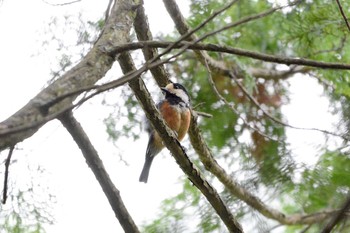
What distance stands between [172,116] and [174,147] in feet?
5.26

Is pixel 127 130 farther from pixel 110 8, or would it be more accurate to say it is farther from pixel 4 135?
pixel 4 135

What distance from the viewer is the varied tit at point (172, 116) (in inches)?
153

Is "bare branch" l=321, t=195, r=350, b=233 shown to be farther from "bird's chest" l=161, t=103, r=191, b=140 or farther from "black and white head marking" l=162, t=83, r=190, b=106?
"black and white head marking" l=162, t=83, r=190, b=106

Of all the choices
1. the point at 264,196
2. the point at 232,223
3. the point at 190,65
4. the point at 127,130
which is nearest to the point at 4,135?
the point at 264,196

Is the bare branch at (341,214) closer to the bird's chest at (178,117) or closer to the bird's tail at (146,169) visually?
the bird's chest at (178,117)

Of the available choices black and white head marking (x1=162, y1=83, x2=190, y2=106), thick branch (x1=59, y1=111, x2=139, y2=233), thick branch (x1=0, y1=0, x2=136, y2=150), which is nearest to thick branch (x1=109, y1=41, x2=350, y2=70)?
thick branch (x1=0, y1=0, x2=136, y2=150)

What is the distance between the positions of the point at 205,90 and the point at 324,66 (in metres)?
2.47

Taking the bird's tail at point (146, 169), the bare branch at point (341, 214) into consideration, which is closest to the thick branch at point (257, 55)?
the bare branch at point (341, 214)

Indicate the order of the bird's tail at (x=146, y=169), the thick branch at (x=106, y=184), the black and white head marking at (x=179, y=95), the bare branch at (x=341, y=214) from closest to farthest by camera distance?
the bare branch at (x=341, y=214)
the thick branch at (x=106, y=184)
the black and white head marking at (x=179, y=95)
the bird's tail at (x=146, y=169)

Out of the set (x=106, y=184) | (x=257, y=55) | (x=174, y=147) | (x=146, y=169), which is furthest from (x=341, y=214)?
(x=146, y=169)

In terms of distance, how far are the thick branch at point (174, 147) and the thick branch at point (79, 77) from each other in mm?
156

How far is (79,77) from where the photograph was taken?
1831mm

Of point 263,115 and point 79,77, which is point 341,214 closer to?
point 79,77

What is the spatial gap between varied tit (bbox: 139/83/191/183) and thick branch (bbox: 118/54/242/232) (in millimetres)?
1091
